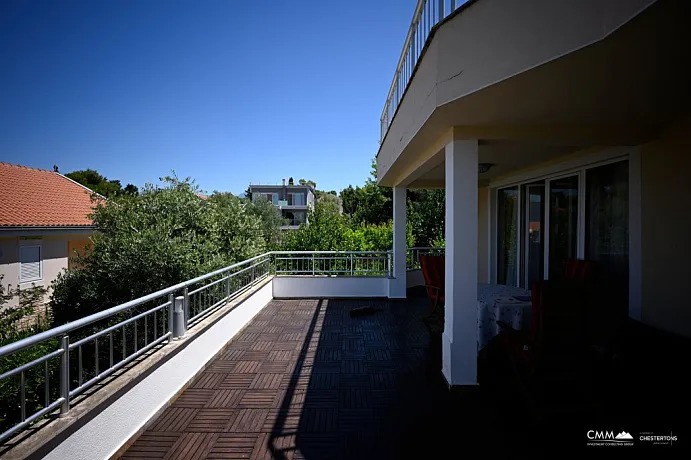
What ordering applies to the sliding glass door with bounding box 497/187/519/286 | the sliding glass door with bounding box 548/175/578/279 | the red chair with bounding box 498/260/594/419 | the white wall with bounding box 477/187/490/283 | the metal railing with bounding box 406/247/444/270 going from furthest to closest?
the metal railing with bounding box 406/247/444/270, the white wall with bounding box 477/187/490/283, the sliding glass door with bounding box 497/187/519/286, the sliding glass door with bounding box 548/175/578/279, the red chair with bounding box 498/260/594/419

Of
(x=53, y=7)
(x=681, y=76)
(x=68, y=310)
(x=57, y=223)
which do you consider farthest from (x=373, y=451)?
(x=57, y=223)

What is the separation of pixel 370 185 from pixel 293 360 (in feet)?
62.0

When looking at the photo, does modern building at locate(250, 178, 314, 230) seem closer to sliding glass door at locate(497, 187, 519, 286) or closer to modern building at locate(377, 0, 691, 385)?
sliding glass door at locate(497, 187, 519, 286)

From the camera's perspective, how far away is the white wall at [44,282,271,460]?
2139 millimetres

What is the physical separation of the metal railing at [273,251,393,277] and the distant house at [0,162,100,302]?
→ 5603mm

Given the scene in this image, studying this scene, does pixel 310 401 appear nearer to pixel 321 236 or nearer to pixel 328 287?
pixel 328 287

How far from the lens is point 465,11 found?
8.16 ft

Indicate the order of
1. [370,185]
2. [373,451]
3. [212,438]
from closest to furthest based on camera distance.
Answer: [373,451]
[212,438]
[370,185]

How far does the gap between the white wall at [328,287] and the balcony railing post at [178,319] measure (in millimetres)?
4344

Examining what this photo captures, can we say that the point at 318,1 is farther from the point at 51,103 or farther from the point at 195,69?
the point at 51,103

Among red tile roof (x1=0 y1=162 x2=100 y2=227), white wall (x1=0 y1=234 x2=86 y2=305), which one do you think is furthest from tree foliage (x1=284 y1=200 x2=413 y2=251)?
white wall (x1=0 y1=234 x2=86 y2=305)

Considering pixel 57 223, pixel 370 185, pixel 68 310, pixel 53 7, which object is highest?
pixel 53 7

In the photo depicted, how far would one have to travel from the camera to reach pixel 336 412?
301cm

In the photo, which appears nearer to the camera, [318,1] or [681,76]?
[681,76]
